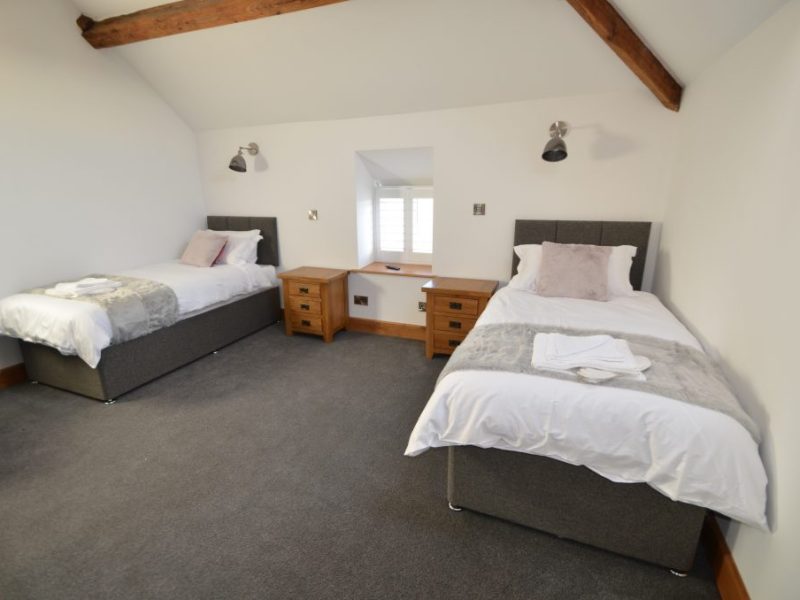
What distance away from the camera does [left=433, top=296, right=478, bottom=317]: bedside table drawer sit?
9.84 feet

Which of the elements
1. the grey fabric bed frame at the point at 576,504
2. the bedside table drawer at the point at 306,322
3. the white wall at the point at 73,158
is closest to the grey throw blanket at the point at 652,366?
the grey fabric bed frame at the point at 576,504

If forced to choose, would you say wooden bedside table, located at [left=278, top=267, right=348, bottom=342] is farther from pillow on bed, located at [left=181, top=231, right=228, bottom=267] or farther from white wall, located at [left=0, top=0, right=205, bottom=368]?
white wall, located at [left=0, top=0, right=205, bottom=368]

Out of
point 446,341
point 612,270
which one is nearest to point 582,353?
point 612,270

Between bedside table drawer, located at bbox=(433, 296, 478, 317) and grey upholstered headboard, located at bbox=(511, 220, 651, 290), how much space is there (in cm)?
65

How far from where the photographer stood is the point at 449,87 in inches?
114

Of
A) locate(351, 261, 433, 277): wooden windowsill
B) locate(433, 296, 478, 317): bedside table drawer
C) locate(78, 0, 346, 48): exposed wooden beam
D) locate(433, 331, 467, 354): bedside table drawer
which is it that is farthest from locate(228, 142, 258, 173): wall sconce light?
locate(433, 331, 467, 354): bedside table drawer

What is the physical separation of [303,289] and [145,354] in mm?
1330

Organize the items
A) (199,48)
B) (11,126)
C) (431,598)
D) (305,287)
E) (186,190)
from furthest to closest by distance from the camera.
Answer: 1. (186,190)
2. (305,287)
3. (199,48)
4. (11,126)
5. (431,598)

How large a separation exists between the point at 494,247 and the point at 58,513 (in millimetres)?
Result: 3090

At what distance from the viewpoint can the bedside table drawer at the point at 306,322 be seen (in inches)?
143

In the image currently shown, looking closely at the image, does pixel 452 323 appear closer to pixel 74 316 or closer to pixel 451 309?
pixel 451 309

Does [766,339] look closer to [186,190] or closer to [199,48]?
[199,48]

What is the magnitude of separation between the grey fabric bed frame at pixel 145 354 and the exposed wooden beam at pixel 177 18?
210cm

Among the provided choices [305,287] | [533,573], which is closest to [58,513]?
[533,573]
